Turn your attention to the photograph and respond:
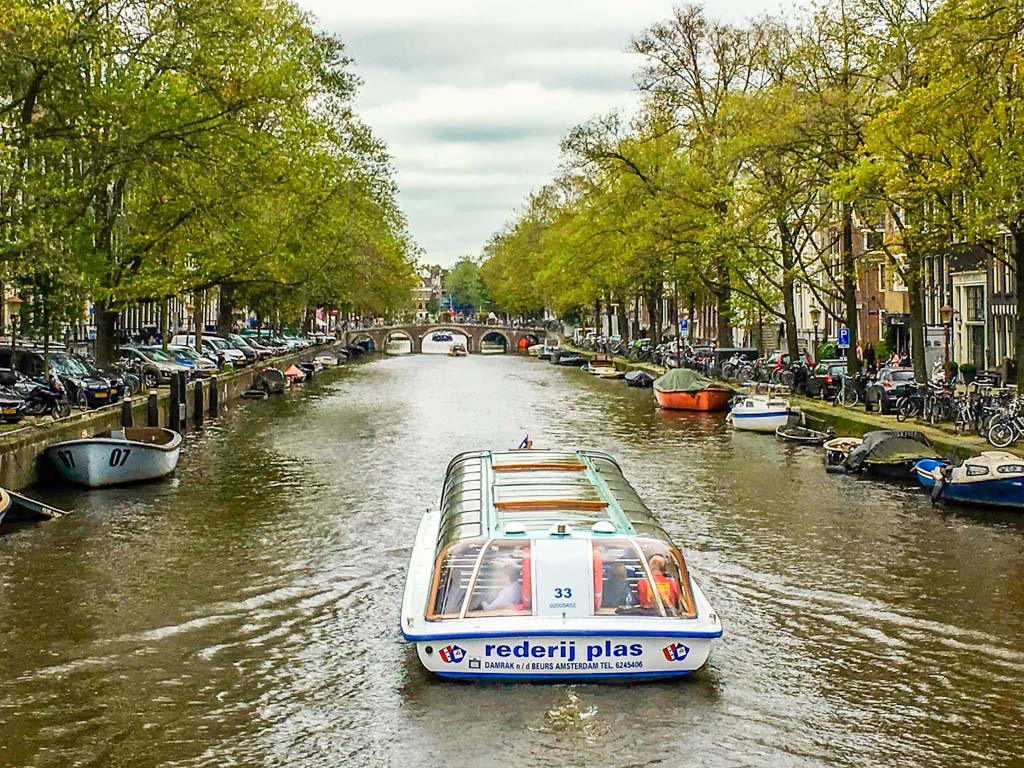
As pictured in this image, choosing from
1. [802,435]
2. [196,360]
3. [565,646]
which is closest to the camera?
[565,646]

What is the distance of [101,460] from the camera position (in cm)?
3189

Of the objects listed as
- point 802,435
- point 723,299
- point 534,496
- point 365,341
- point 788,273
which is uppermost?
point 788,273

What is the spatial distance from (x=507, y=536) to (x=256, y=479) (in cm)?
1936

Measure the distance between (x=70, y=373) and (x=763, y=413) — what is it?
21952 mm

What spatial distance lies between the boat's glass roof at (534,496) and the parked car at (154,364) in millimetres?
31243

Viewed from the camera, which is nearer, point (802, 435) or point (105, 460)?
point (105, 460)

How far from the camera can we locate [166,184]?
39594 mm

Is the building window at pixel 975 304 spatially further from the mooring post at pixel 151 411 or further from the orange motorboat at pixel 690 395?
the mooring post at pixel 151 411

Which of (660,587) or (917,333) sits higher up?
(917,333)

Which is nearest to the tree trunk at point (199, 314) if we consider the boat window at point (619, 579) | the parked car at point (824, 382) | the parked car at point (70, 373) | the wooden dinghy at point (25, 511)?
the parked car at point (70, 373)

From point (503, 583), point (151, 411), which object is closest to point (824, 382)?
point (151, 411)

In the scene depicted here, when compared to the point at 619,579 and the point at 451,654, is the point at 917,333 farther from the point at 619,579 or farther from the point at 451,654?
the point at 451,654

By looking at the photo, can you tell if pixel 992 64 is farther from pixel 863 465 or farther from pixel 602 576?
pixel 602 576

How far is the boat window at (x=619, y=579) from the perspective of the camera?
1567 centimetres
